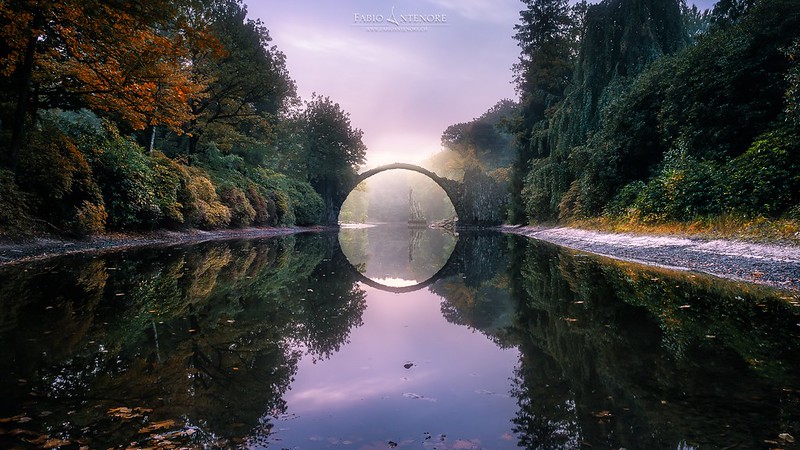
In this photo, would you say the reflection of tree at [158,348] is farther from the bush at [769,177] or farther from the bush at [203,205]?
the bush at [203,205]

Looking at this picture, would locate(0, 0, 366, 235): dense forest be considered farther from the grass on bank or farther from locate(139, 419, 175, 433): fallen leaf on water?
the grass on bank

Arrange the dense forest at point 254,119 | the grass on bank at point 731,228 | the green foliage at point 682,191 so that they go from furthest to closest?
1. the green foliage at point 682,191
2. the dense forest at point 254,119
3. the grass on bank at point 731,228

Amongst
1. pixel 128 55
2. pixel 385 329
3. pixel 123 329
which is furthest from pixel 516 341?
pixel 128 55

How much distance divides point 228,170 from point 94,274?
809 inches

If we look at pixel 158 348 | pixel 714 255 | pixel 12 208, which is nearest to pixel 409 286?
pixel 158 348

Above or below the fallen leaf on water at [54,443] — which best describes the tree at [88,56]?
above

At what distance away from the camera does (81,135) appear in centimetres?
1297

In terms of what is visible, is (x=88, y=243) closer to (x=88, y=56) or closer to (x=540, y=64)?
(x=88, y=56)

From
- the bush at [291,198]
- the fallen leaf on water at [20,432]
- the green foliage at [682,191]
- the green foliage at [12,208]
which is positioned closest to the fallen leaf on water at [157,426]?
the fallen leaf on water at [20,432]

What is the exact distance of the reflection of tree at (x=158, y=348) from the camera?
94.8 inches

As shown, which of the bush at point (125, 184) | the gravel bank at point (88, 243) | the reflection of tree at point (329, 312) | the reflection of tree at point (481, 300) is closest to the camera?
the reflection of tree at point (329, 312)

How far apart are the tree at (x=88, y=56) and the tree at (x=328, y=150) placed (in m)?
29.4

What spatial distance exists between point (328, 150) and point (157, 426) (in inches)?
1628

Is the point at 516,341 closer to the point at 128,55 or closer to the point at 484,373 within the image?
the point at 484,373
